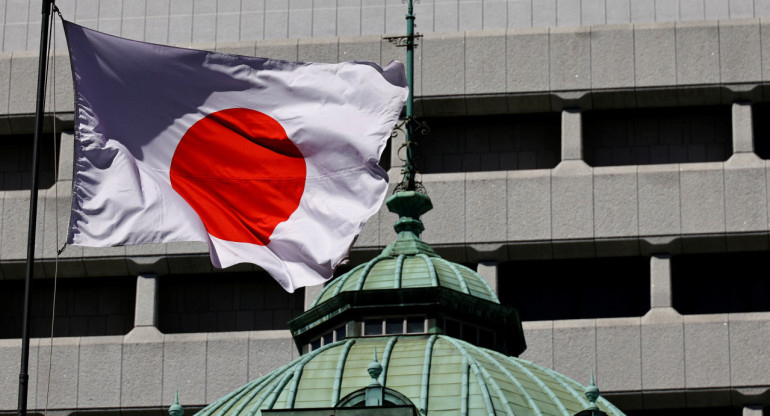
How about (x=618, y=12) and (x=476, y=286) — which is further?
(x=618, y=12)

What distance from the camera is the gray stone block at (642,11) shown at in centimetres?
7075

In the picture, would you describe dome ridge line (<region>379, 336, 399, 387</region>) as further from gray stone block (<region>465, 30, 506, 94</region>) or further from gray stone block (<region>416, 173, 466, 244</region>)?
gray stone block (<region>465, 30, 506, 94</region>)

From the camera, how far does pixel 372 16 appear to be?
71.5 meters

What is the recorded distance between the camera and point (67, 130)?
72.5 m

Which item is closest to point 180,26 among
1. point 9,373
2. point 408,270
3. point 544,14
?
point 544,14

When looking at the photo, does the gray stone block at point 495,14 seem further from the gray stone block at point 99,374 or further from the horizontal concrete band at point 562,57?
the gray stone block at point 99,374

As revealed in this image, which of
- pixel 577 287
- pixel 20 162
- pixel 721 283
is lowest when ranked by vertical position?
pixel 577 287

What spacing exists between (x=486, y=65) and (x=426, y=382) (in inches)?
1128

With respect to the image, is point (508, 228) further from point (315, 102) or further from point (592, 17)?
point (315, 102)

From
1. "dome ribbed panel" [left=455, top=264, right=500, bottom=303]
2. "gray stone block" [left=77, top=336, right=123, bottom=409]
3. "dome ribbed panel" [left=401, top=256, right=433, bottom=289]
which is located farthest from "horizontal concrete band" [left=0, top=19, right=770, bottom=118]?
"dome ribbed panel" [left=401, top=256, right=433, bottom=289]

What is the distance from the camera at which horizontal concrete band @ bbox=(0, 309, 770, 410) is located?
6700 cm

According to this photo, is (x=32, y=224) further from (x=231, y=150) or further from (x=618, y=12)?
(x=618, y=12)

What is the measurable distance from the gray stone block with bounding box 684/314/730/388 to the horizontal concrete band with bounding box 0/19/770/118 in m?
7.00

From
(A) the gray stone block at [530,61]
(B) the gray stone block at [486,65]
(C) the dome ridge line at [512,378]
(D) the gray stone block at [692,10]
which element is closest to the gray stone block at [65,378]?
(B) the gray stone block at [486,65]
